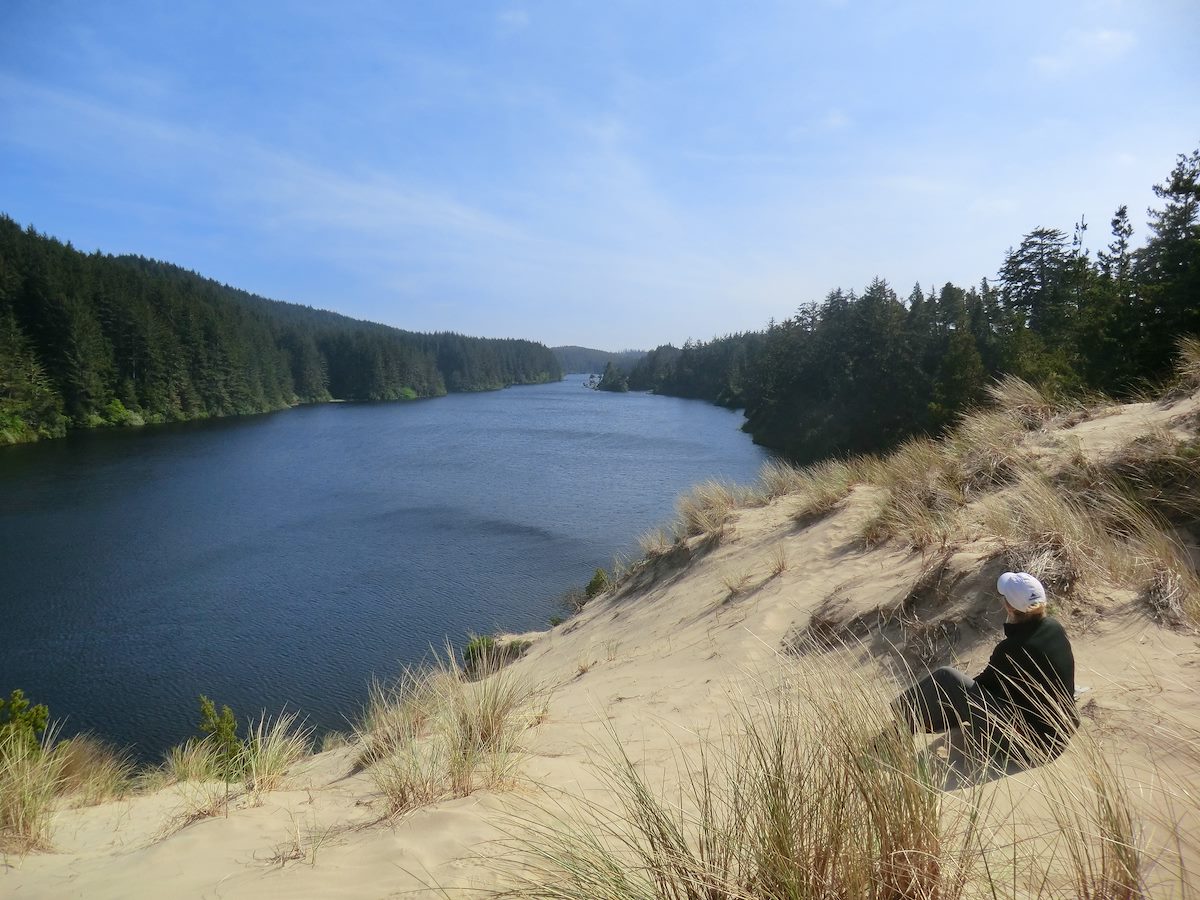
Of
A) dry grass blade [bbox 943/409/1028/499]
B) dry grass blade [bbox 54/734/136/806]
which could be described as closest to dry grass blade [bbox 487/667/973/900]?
dry grass blade [bbox 54/734/136/806]

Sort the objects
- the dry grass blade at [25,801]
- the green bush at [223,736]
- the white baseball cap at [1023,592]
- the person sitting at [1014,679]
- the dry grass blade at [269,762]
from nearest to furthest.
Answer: the person sitting at [1014,679], the white baseball cap at [1023,592], the dry grass blade at [25,801], the dry grass blade at [269,762], the green bush at [223,736]

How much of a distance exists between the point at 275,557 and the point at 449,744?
20.5m

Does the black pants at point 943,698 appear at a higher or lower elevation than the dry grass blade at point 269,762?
higher

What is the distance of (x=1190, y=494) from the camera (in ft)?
18.9

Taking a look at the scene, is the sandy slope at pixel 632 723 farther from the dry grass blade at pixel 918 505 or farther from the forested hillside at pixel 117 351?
the forested hillside at pixel 117 351

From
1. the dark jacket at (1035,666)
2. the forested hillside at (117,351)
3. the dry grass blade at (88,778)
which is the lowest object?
the dry grass blade at (88,778)

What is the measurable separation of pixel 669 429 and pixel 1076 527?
178 ft

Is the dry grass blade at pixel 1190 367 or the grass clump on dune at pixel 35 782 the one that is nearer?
the grass clump on dune at pixel 35 782

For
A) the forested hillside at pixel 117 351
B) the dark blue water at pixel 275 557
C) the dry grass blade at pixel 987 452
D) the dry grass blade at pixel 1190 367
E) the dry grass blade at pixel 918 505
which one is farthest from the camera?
the forested hillside at pixel 117 351

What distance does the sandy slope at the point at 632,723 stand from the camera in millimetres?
3098

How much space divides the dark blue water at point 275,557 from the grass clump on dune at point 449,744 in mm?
7890

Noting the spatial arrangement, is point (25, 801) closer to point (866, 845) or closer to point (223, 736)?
point (223, 736)

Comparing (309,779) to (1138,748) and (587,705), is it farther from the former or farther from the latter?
(1138,748)

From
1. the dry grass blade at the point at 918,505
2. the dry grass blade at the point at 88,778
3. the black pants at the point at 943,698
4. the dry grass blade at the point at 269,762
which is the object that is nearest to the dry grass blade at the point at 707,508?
the dry grass blade at the point at 918,505
